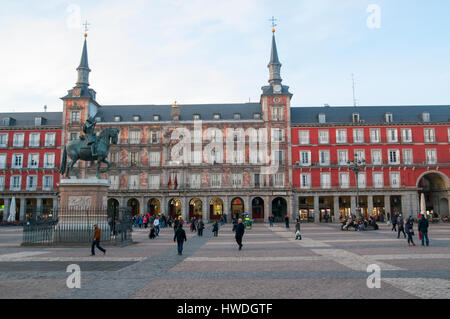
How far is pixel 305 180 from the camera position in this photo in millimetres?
50312

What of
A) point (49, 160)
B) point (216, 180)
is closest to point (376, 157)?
point (216, 180)

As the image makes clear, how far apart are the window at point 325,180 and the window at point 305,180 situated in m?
1.71

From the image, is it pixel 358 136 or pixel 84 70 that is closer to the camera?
pixel 358 136

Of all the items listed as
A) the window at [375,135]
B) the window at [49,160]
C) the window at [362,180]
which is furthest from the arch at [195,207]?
the window at [375,135]

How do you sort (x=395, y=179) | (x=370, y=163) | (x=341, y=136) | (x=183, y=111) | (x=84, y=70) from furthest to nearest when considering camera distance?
(x=84, y=70), (x=183, y=111), (x=341, y=136), (x=370, y=163), (x=395, y=179)

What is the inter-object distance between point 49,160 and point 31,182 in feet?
13.2

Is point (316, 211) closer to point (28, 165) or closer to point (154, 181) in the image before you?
point (154, 181)

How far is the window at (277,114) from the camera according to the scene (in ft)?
168

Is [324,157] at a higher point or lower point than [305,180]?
higher

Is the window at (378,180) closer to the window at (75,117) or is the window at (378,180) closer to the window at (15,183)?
the window at (75,117)

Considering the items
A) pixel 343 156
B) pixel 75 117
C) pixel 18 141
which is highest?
pixel 75 117

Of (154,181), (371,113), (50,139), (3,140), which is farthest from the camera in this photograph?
(371,113)

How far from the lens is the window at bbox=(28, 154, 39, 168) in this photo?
52147mm
